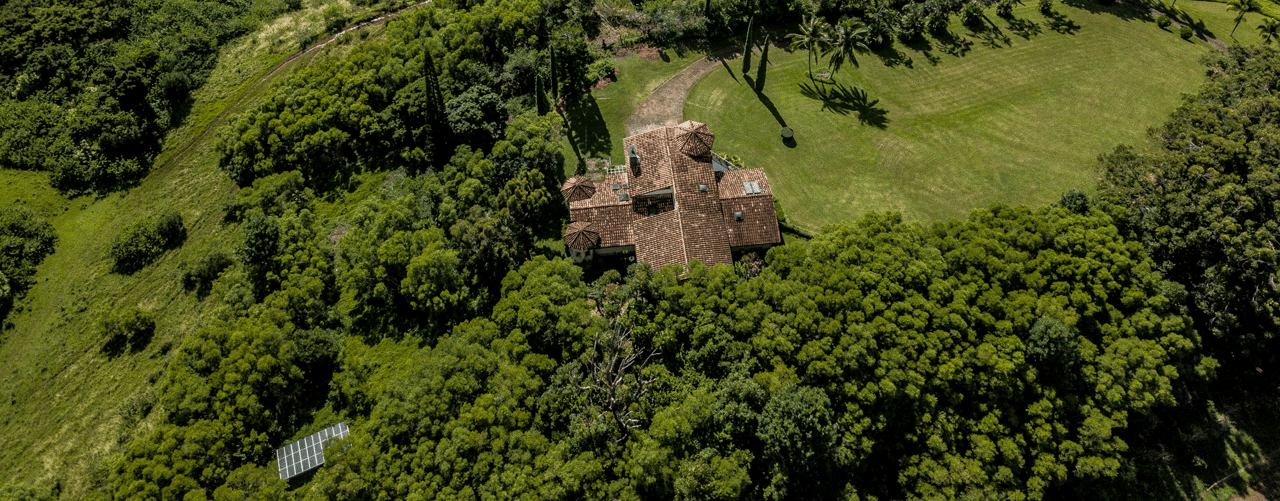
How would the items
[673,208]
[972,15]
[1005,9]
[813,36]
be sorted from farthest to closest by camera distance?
[1005,9] → [972,15] → [813,36] → [673,208]

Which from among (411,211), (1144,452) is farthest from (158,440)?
(1144,452)

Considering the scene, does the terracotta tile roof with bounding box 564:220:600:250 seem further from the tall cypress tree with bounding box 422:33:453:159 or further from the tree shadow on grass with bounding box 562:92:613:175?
the tall cypress tree with bounding box 422:33:453:159

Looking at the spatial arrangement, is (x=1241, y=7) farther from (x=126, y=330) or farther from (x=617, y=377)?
(x=126, y=330)

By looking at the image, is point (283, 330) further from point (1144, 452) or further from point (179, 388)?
point (1144, 452)

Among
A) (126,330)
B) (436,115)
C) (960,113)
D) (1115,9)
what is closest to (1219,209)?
(960,113)

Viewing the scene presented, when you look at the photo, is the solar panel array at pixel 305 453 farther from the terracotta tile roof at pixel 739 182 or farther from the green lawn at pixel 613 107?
the terracotta tile roof at pixel 739 182

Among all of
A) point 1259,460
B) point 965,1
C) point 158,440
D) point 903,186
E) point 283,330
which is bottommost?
point 1259,460
